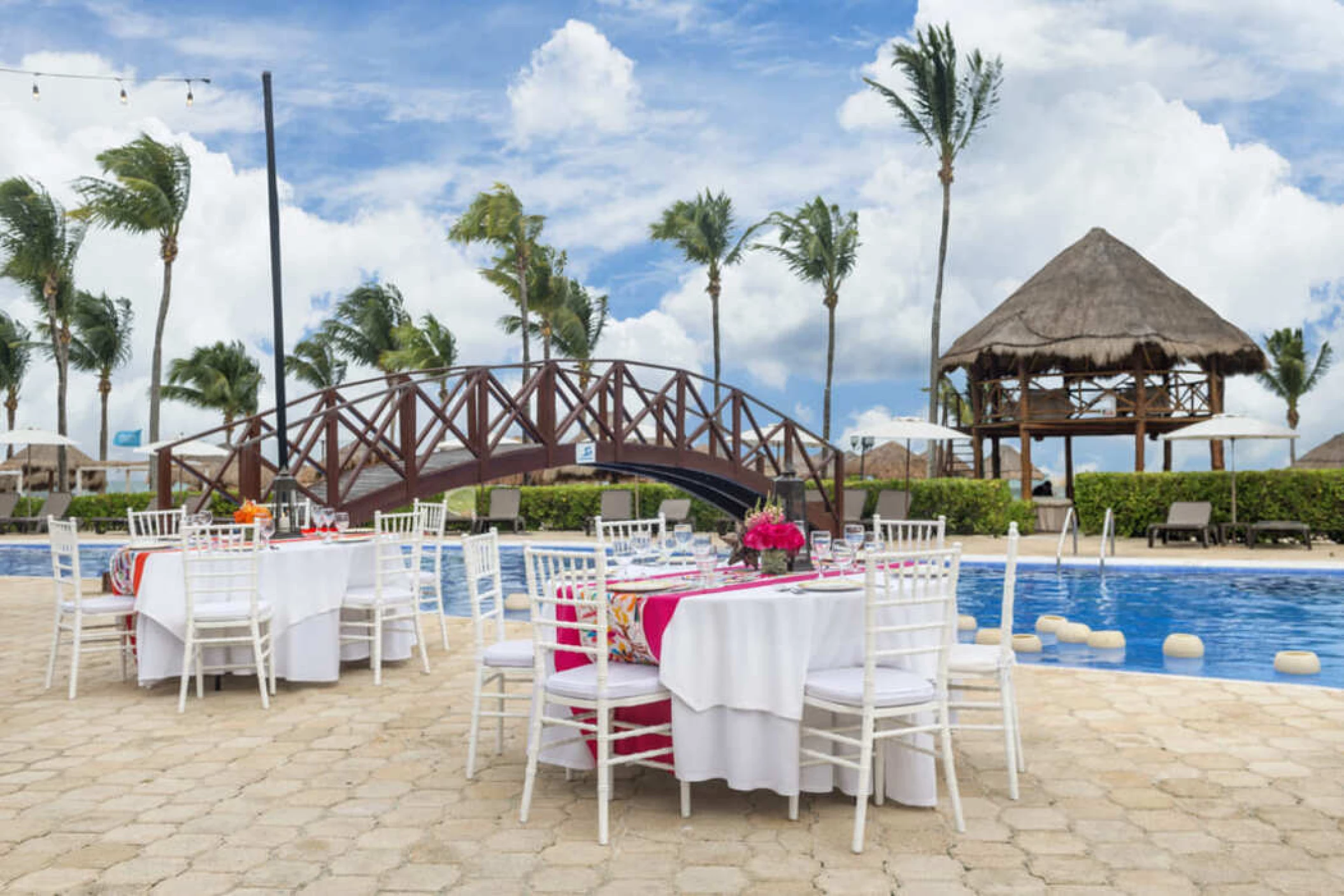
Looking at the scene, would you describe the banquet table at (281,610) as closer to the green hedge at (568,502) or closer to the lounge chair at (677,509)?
the lounge chair at (677,509)

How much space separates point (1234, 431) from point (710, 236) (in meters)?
16.9

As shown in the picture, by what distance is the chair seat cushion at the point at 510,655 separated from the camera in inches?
175

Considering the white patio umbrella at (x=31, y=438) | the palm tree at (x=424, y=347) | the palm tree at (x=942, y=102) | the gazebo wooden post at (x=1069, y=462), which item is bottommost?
the gazebo wooden post at (x=1069, y=462)

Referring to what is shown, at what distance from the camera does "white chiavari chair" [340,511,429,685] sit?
6.59 metres

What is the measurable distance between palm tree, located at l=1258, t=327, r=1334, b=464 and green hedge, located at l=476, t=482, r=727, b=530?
31.0m

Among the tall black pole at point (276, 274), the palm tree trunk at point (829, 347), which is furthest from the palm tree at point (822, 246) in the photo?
the tall black pole at point (276, 274)

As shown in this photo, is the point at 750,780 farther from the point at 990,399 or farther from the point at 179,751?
the point at 990,399

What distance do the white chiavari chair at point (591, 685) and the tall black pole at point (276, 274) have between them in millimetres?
5429

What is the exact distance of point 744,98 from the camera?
14.0 metres

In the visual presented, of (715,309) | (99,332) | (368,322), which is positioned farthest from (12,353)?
(715,309)

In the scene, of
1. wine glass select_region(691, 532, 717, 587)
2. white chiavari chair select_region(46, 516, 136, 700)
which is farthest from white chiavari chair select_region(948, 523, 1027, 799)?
white chiavari chair select_region(46, 516, 136, 700)

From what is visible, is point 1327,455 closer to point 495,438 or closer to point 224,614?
point 495,438

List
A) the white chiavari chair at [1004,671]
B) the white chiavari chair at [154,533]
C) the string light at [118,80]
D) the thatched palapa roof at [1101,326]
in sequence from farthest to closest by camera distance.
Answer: the thatched palapa roof at [1101,326]
the string light at [118,80]
the white chiavari chair at [154,533]
the white chiavari chair at [1004,671]

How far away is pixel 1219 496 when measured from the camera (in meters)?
17.0
